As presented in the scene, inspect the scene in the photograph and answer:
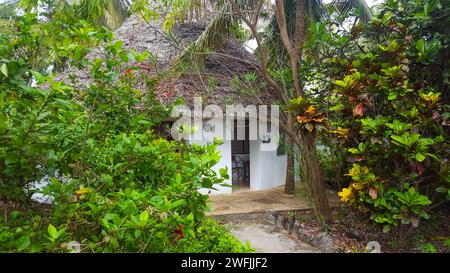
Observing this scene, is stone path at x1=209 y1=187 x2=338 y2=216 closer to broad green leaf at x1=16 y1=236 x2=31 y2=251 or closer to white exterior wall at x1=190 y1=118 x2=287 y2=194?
white exterior wall at x1=190 y1=118 x2=287 y2=194

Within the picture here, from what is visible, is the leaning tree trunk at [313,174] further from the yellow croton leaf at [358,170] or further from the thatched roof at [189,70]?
the thatched roof at [189,70]

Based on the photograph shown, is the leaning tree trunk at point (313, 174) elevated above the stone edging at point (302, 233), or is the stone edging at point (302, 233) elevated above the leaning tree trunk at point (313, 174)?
the leaning tree trunk at point (313, 174)

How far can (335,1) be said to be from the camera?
8.05m

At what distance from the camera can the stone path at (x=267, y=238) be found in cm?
452

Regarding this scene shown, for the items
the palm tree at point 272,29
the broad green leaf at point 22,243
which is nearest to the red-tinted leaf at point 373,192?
the palm tree at point 272,29

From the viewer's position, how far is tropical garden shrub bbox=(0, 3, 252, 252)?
146 cm

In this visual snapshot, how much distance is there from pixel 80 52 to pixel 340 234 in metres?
4.68

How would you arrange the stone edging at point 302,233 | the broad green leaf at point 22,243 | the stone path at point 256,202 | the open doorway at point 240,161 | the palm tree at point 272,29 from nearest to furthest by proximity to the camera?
the broad green leaf at point 22,243, the stone edging at point 302,233, the stone path at point 256,202, the palm tree at point 272,29, the open doorway at point 240,161

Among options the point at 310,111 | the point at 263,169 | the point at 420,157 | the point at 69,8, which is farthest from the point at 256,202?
the point at 69,8

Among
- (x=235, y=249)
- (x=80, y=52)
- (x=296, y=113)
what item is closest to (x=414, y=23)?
(x=296, y=113)

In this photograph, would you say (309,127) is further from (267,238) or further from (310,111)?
(267,238)

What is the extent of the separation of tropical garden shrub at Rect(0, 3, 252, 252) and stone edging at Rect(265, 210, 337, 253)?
2.96 meters

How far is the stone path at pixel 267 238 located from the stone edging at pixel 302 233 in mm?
107

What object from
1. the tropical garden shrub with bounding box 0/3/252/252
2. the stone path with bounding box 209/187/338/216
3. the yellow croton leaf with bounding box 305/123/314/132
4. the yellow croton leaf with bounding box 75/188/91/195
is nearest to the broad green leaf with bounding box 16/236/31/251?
the tropical garden shrub with bounding box 0/3/252/252
